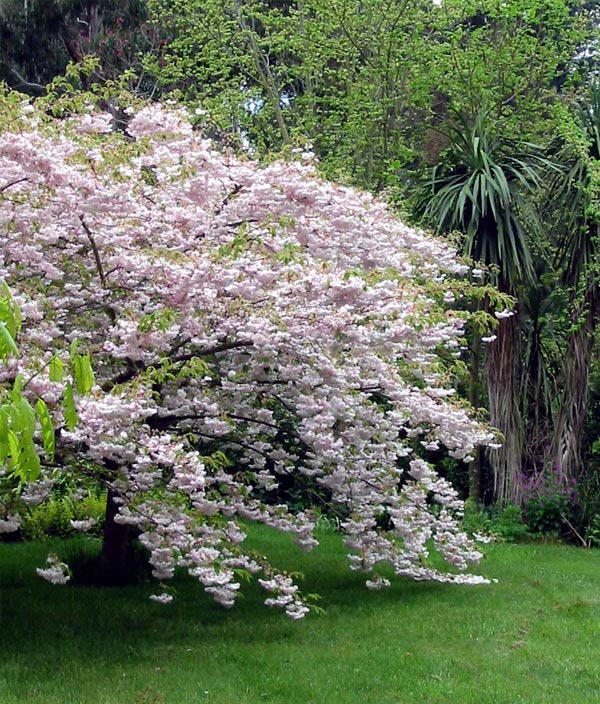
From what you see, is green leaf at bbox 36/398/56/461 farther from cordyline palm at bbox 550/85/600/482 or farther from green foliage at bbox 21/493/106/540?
cordyline palm at bbox 550/85/600/482

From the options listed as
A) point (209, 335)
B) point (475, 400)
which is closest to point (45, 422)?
point (209, 335)

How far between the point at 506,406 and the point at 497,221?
226 centimetres

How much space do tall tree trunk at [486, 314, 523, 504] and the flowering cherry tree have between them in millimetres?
4084

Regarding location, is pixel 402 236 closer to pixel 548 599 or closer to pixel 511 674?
pixel 548 599

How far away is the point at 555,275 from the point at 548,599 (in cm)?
479

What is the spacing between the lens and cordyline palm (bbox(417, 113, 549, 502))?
399 inches

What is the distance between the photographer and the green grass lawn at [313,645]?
507cm

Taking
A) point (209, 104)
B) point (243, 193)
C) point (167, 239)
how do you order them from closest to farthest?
point (167, 239) → point (243, 193) → point (209, 104)

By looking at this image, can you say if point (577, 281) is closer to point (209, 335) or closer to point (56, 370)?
point (209, 335)

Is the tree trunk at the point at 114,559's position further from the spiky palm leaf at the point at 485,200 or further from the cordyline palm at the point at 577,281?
the cordyline palm at the point at 577,281

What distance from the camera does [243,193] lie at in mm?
6227

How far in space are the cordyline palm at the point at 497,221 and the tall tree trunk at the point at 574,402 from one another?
51 cm

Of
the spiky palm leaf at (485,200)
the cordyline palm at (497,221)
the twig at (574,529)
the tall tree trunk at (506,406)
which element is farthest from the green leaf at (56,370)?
the twig at (574,529)

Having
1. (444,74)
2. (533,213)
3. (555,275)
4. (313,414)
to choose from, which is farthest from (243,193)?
(444,74)
